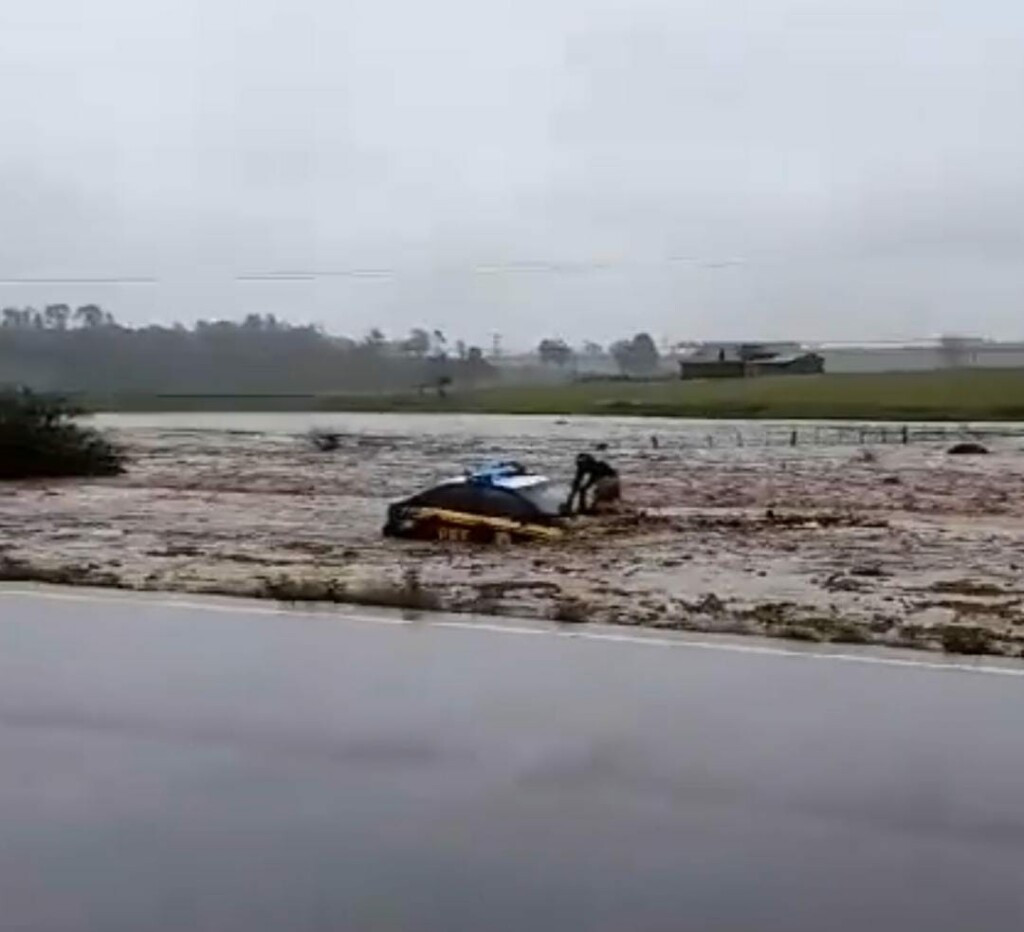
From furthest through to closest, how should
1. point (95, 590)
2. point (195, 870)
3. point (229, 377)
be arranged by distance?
point (229, 377) → point (95, 590) → point (195, 870)

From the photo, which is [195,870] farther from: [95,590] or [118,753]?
[95,590]

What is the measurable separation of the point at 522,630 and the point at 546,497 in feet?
43.9

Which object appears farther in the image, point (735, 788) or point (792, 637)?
point (792, 637)

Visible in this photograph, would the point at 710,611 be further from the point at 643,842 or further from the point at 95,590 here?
the point at 643,842

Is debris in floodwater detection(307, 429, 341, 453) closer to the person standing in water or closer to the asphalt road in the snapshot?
the person standing in water

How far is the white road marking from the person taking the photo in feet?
31.4

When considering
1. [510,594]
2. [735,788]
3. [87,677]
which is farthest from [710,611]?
[735,788]

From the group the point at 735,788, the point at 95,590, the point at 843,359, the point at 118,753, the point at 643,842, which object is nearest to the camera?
the point at 643,842

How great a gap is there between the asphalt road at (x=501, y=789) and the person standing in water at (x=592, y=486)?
1544cm

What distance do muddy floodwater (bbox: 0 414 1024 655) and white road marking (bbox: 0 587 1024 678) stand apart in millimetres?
712

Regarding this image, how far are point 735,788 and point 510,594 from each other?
824 centimetres

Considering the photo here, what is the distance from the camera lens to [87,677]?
8.98 metres

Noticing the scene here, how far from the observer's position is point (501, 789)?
21.7 feet

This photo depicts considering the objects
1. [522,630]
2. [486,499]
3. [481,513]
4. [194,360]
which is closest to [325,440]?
[194,360]
